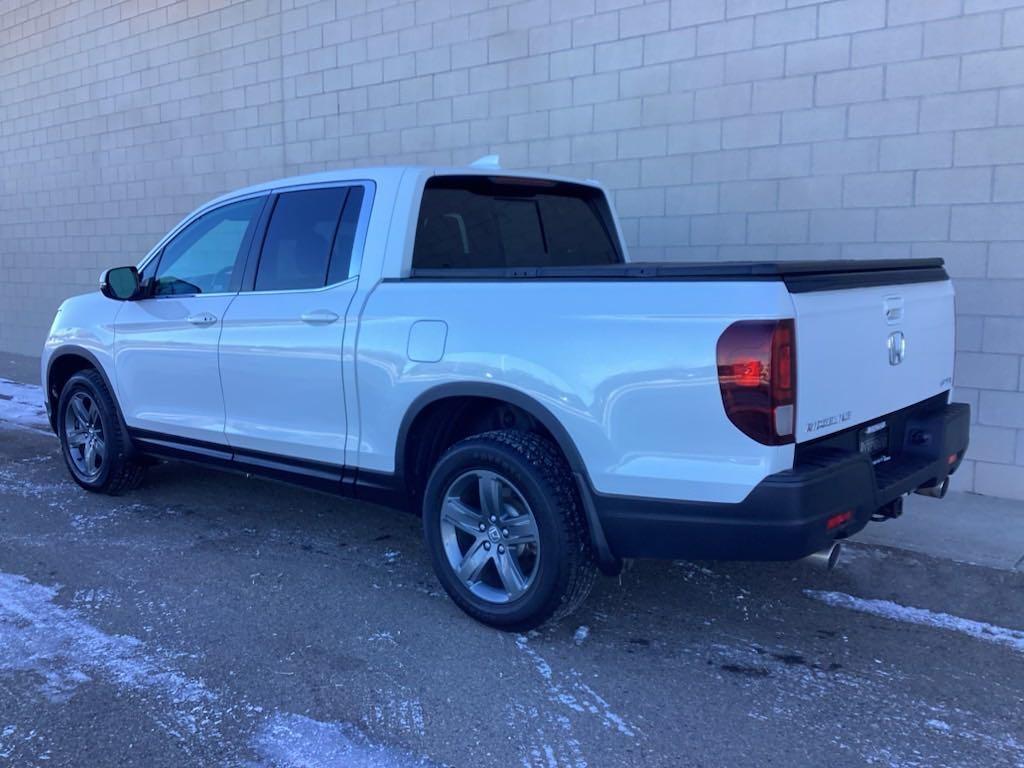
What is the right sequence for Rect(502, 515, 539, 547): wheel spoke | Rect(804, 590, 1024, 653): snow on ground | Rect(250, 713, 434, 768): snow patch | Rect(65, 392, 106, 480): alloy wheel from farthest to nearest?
Rect(65, 392, 106, 480): alloy wheel, Rect(804, 590, 1024, 653): snow on ground, Rect(502, 515, 539, 547): wheel spoke, Rect(250, 713, 434, 768): snow patch

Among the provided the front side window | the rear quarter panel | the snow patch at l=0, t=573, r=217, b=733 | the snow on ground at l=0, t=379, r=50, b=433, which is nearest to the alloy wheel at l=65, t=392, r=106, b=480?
the front side window

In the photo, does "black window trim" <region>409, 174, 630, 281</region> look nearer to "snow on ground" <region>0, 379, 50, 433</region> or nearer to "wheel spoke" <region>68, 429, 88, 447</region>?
"wheel spoke" <region>68, 429, 88, 447</region>

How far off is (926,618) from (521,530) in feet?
6.37

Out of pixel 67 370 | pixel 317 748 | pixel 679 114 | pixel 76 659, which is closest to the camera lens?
pixel 317 748

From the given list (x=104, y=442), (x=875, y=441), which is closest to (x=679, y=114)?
(x=875, y=441)

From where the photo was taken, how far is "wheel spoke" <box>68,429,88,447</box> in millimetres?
6432

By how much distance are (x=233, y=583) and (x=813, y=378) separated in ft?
9.80

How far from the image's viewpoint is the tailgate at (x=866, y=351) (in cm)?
331

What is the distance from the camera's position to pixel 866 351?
3.62 m

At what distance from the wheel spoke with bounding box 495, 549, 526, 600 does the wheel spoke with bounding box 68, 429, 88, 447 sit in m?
3.71

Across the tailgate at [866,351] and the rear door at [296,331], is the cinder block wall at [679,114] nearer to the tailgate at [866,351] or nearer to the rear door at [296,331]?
the tailgate at [866,351]

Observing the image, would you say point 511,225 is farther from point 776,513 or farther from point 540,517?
point 776,513

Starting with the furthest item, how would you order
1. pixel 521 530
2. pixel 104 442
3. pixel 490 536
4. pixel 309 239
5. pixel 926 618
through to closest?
pixel 104 442 < pixel 309 239 < pixel 926 618 < pixel 490 536 < pixel 521 530

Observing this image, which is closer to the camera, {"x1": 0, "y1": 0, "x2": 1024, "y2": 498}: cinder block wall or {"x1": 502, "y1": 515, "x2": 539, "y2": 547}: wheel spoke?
{"x1": 502, "y1": 515, "x2": 539, "y2": 547}: wheel spoke
